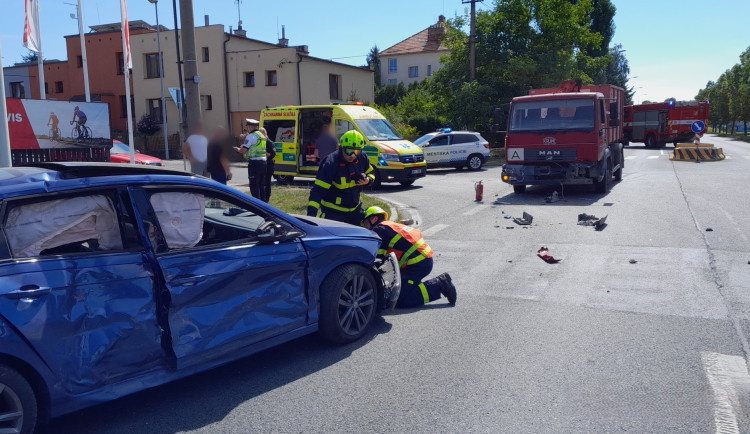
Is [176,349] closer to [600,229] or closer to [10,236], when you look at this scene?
[10,236]

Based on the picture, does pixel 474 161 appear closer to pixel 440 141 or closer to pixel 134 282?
pixel 440 141

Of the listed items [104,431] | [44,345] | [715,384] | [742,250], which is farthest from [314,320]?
[742,250]

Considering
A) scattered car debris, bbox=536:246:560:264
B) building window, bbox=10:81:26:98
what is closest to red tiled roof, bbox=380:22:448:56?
building window, bbox=10:81:26:98

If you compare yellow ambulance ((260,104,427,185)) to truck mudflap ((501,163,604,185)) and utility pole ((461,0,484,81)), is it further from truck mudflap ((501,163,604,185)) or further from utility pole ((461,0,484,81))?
utility pole ((461,0,484,81))

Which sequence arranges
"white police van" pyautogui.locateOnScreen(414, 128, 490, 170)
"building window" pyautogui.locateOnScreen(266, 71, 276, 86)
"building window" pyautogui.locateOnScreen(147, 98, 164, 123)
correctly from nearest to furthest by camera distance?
"white police van" pyautogui.locateOnScreen(414, 128, 490, 170) → "building window" pyautogui.locateOnScreen(266, 71, 276, 86) → "building window" pyautogui.locateOnScreen(147, 98, 164, 123)

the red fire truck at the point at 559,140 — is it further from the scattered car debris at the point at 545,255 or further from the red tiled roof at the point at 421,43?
the red tiled roof at the point at 421,43

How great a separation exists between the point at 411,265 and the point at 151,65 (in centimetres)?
3961

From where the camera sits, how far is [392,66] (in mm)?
71500

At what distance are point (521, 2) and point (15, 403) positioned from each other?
111ft

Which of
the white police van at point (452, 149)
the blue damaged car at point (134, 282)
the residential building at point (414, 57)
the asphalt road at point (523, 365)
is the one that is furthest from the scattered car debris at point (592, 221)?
the residential building at point (414, 57)

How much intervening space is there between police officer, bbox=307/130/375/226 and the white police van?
1688cm

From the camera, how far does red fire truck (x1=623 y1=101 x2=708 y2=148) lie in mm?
38281

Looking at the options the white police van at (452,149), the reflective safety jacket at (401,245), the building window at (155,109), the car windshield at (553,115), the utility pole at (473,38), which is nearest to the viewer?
the reflective safety jacket at (401,245)

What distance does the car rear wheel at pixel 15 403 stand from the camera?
326 cm
